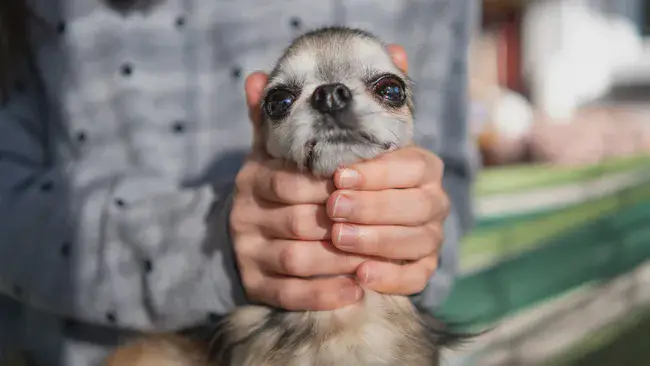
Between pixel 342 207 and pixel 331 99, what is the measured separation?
0.10m

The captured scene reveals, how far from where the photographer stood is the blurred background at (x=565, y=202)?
0.80 meters

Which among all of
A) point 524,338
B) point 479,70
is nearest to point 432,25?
point 524,338

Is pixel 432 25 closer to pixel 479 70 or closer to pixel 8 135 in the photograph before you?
pixel 8 135

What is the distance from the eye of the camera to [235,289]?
633 millimetres

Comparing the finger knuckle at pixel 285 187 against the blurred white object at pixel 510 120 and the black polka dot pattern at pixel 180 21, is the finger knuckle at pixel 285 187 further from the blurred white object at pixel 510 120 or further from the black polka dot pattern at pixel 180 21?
the blurred white object at pixel 510 120

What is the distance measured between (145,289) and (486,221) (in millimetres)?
823

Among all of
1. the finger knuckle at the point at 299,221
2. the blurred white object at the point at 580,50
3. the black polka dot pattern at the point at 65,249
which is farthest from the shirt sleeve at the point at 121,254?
the blurred white object at the point at 580,50

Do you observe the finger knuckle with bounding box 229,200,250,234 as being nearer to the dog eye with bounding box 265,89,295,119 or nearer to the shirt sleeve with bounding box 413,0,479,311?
the dog eye with bounding box 265,89,295,119

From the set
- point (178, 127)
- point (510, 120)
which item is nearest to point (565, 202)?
point (510, 120)

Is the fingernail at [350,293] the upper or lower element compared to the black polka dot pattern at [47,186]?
lower

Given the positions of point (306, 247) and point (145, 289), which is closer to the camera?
point (306, 247)

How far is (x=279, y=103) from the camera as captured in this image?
568 millimetres

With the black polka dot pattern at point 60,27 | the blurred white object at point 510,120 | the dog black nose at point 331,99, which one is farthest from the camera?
the blurred white object at point 510,120

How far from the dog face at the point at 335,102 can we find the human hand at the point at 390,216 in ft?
0.06
